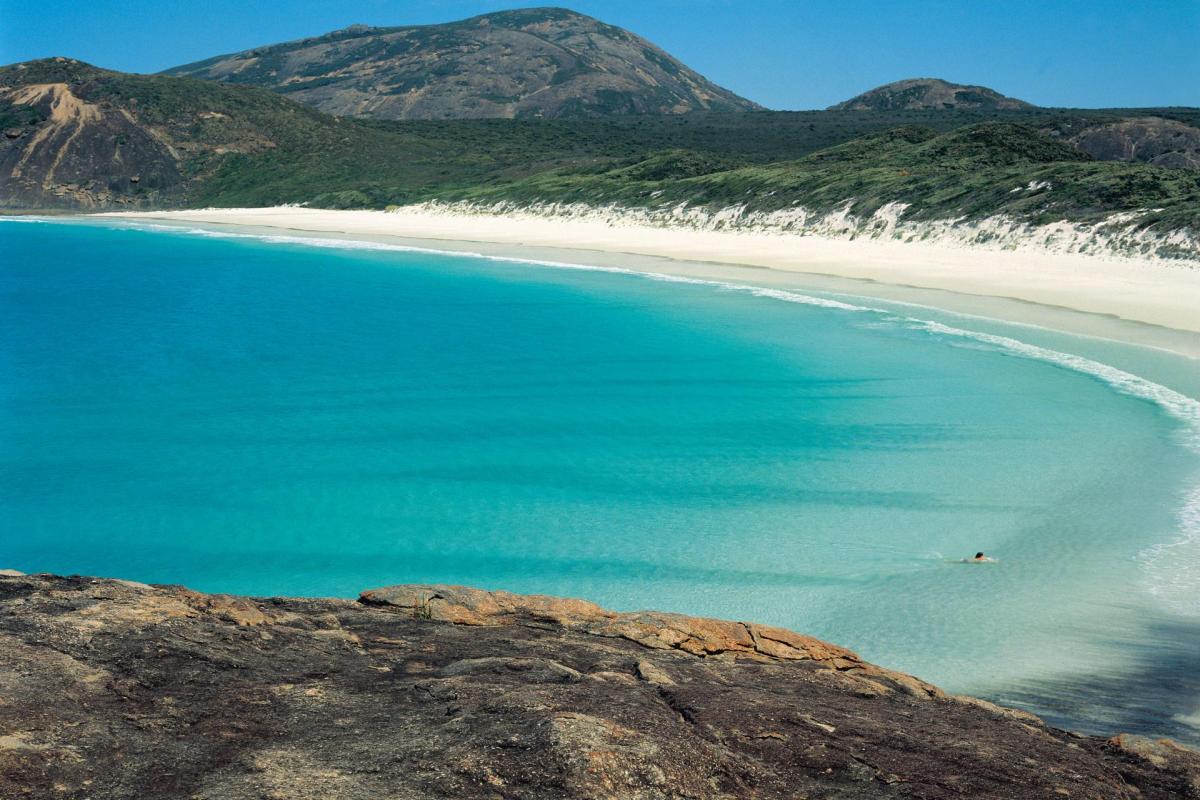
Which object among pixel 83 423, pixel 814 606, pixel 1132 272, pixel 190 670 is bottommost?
pixel 83 423

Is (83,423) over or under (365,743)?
under

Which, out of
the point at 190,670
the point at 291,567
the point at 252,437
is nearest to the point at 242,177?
the point at 252,437

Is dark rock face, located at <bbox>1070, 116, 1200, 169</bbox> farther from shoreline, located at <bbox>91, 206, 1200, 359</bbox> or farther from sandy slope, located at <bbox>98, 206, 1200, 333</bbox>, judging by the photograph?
shoreline, located at <bbox>91, 206, 1200, 359</bbox>

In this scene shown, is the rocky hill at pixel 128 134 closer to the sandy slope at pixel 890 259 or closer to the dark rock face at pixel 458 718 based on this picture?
the sandy slope at pixel 890 259

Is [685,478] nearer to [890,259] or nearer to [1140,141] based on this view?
[890,259]

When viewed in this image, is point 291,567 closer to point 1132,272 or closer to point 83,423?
point 83,423

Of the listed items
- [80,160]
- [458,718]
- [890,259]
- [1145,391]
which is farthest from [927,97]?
[458,718]

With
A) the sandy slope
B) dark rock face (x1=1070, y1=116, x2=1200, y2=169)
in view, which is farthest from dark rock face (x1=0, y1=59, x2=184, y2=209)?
dark rock face (x1=1070, y1=116, x2=1200, y2=169)
